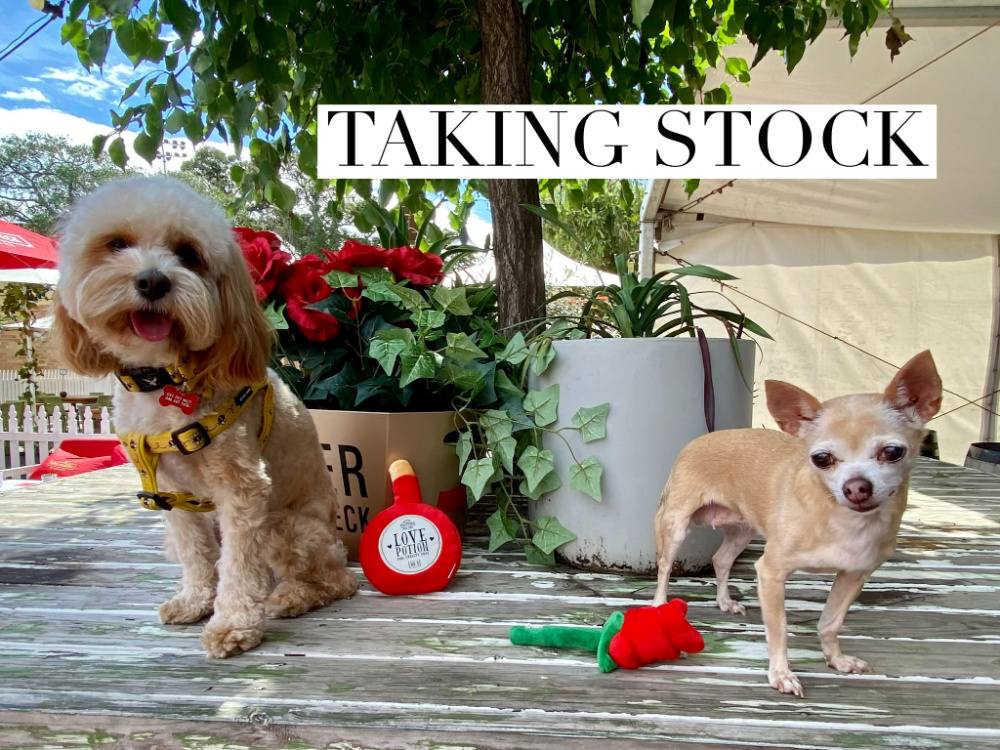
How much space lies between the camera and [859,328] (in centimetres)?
607

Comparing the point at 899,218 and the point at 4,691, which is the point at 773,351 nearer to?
the point at 899,218

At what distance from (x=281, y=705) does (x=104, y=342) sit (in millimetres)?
831

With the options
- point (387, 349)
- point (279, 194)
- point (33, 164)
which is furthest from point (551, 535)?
point (33, 164)

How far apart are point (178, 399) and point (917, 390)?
1447 millimetres

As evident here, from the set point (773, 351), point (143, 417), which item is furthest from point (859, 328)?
point (143, 417)

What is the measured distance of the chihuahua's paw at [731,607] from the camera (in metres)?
1.53

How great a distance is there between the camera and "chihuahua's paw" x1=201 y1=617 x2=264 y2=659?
51.8 inches

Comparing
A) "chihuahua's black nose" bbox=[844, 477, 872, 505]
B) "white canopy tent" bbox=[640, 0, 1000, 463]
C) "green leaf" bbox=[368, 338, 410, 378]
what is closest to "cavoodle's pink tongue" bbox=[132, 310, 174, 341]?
"green leaf" bbox=[368, 338, 410, 378]

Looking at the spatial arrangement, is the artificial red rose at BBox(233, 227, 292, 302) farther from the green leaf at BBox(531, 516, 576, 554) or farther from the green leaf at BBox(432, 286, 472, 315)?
the green leaf at BBox(531, 516, 576, 554)

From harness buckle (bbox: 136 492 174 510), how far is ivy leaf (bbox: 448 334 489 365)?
2.71 feet

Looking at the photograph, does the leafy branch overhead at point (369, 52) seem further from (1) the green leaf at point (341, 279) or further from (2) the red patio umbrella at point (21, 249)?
(2) the red patio umbrella at point (21, 249)

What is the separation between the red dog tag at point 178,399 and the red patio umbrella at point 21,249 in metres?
5.12

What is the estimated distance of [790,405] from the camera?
1.23 metres

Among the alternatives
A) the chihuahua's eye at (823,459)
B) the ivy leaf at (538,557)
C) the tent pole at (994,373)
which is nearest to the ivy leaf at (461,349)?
the ivy leaf at (538,557)
